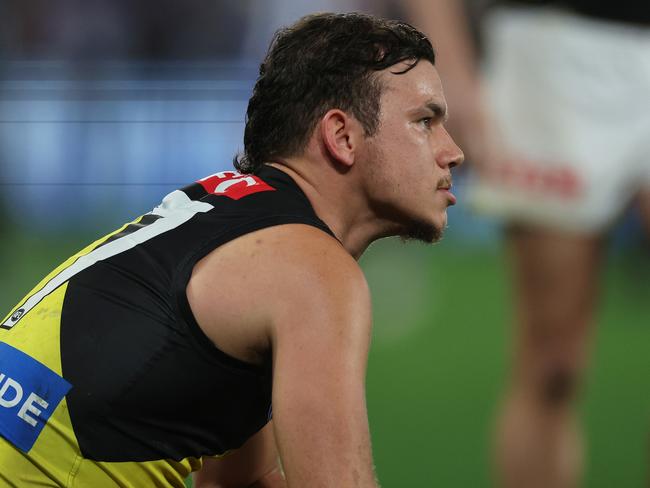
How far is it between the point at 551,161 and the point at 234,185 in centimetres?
206

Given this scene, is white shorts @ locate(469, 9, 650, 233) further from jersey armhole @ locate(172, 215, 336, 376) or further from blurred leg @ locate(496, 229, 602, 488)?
jersey armhole @ locate(172, 215, 336, 376)

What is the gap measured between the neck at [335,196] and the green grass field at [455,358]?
187cm

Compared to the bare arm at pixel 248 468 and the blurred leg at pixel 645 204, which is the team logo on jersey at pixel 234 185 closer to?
the bare arm at pixel 248 468

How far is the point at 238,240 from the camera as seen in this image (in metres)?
1.87

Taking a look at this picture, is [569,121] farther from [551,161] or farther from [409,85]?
[409,85]

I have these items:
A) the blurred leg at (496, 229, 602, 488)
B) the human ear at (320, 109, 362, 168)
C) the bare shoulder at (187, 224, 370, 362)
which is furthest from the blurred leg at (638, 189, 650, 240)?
the bare shoulder at (187, 224, 370, 362)

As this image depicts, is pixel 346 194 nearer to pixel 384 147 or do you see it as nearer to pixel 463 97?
pixel 384 147

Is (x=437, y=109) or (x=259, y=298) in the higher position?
(x=437, y=109)

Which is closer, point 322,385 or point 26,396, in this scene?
point 322,385

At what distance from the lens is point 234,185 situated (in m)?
2.06

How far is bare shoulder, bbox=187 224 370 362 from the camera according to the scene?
1741mm

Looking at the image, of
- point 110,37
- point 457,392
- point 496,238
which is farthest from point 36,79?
point 457,392

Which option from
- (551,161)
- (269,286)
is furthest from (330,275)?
(551,161)

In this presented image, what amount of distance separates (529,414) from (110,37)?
601 centimetres
